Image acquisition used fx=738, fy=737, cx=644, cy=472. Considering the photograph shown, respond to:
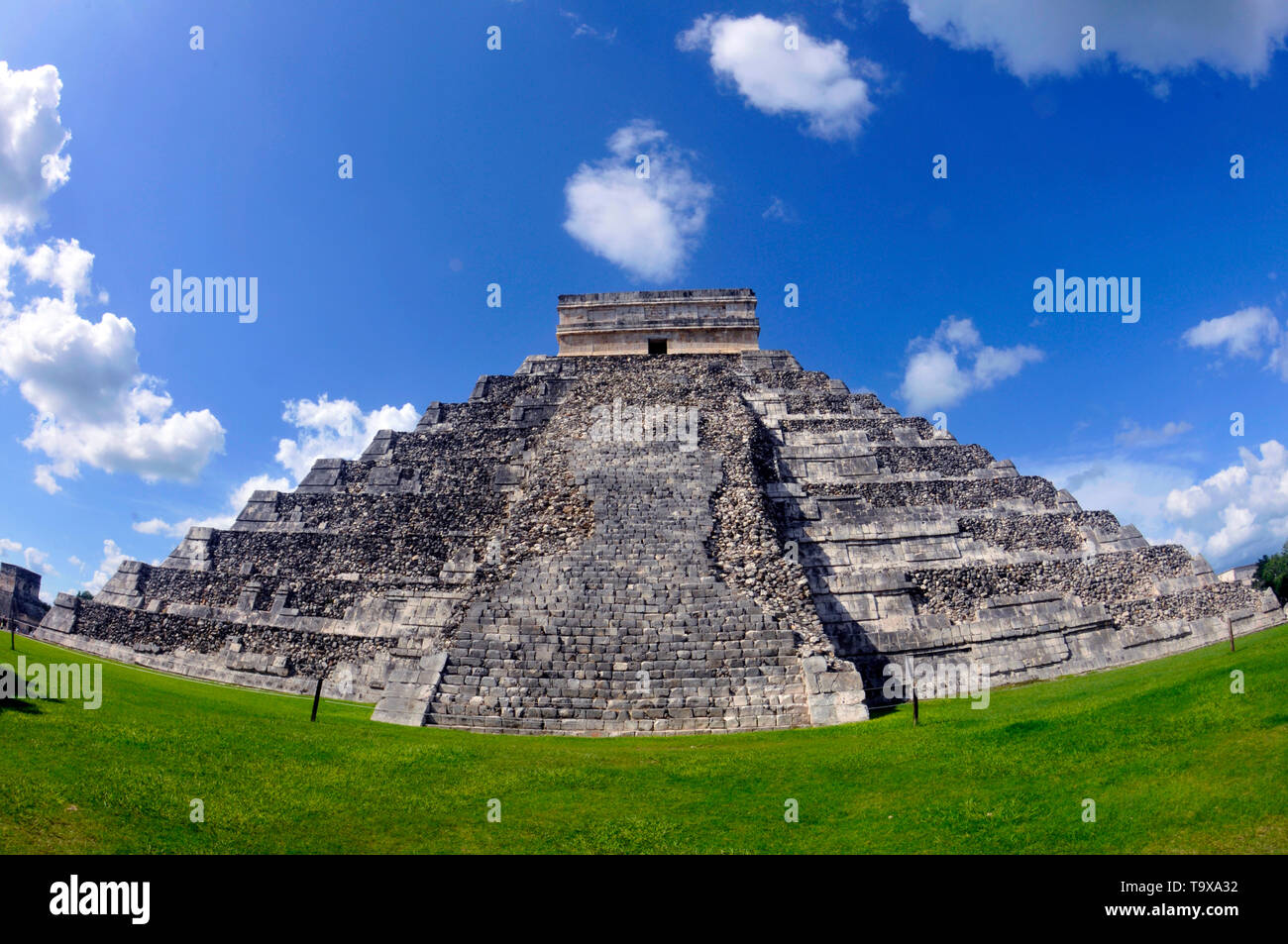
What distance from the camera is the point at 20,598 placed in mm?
19641

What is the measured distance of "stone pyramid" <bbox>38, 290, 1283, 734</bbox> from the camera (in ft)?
42.8

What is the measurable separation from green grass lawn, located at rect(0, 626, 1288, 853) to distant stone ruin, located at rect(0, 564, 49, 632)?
11921mm

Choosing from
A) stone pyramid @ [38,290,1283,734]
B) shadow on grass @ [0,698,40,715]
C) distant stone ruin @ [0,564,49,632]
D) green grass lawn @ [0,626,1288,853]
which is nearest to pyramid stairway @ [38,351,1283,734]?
stone pyramid @ [38,290,1283,734]

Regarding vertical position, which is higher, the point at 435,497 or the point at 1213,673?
the point at 435,497

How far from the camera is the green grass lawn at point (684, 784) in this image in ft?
19.5

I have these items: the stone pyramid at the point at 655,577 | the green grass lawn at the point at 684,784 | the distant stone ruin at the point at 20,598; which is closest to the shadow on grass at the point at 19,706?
the green grass lawn at the point at 684,784

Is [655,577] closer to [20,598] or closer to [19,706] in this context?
[19,706]

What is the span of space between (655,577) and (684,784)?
7014mm

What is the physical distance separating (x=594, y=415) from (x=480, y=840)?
57.4 ft

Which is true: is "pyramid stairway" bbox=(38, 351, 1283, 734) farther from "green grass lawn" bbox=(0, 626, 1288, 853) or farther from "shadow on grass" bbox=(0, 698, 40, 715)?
"shadow on grass" bbox=(0, 698, 40, 715)

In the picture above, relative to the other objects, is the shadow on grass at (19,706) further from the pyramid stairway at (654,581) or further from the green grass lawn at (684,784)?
the pyramid stairway at (654,581)

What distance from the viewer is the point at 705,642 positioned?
13.6m
